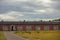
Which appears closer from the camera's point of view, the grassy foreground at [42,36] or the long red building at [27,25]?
the grassy foreground at [42,36]

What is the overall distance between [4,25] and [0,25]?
4.38 ft

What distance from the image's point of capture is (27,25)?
6894 centimetres

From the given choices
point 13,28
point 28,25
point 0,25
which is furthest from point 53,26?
point 0,25

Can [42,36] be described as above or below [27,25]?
below

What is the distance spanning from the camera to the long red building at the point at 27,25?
225ft

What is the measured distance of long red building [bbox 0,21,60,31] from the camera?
68.4 m

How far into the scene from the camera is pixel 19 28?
69.0 m

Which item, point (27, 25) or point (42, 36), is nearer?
point (42, 36)

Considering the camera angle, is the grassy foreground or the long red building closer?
the grassy foreground

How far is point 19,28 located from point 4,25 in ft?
16.7

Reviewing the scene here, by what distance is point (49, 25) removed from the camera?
70375 mm

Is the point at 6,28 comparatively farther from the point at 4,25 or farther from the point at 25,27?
the point at 25,27

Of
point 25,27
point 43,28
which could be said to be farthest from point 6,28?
point 43,28

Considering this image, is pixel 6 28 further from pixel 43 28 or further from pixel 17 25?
pixel 43 28
